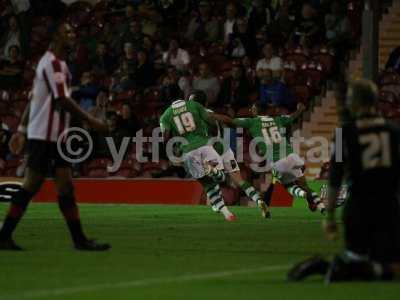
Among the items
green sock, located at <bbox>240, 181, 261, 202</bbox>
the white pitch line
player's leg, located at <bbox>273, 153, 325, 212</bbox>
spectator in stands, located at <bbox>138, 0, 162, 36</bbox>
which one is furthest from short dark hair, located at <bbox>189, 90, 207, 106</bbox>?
the white pitch line

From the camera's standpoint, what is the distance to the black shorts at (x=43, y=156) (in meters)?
13.2

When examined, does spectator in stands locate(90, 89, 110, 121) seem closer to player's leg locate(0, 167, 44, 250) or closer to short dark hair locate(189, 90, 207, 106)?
short dark hair locate(189, 90, 207, 106)

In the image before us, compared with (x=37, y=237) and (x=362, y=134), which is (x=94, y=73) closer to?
(x=37, y=237)

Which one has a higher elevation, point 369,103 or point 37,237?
point 369,103

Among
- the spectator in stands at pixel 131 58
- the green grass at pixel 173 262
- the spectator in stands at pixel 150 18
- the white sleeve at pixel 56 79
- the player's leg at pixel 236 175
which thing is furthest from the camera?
the spectator in stands at pixel 150 18

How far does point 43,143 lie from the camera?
1320 cm

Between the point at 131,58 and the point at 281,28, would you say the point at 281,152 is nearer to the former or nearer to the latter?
the point at 281,28

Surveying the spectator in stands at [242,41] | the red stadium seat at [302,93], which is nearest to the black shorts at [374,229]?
the red stadium seat at [302,93]

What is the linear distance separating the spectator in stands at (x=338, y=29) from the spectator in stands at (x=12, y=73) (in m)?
7.91

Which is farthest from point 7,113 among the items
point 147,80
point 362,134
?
point 362,134

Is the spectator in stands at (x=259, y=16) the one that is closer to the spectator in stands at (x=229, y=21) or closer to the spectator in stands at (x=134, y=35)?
the spectator in stands at (x=229, y=21)

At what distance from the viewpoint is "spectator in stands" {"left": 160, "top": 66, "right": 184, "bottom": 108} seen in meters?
27.0

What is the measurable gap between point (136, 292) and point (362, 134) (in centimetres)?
225

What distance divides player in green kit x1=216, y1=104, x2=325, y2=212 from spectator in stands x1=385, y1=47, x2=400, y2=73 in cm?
331
